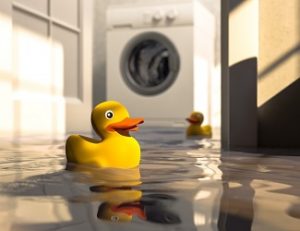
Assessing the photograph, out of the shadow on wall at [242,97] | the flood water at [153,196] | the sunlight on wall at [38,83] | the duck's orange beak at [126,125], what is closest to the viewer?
the flood water at [153,196]

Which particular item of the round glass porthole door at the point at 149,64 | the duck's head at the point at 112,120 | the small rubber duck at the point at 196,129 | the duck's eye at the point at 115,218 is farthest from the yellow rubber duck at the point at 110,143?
the round glass porthole door at the point at 149,64

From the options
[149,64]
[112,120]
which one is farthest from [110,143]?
[149,64]

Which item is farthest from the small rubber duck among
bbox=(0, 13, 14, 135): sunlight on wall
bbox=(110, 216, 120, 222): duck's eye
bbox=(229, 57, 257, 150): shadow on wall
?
bbox=(110, 216, 120, 222): duck's eye

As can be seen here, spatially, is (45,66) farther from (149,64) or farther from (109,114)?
(109,114)

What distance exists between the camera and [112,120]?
1248mm

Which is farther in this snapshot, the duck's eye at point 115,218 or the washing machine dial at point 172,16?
the washing machine dial at point 172,16

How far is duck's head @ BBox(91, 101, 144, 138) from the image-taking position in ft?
4.03

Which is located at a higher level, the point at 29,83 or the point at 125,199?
the point at 29,83

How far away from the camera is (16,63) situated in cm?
266

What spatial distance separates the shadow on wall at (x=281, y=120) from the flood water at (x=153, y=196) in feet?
2.11

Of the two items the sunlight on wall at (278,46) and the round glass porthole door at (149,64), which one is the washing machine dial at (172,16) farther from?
the sunlight on wall at (278,46)

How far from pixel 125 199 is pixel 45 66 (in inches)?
93.0

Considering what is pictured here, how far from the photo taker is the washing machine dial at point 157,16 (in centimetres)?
420

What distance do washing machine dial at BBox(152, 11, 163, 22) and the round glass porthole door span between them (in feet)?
0.51
